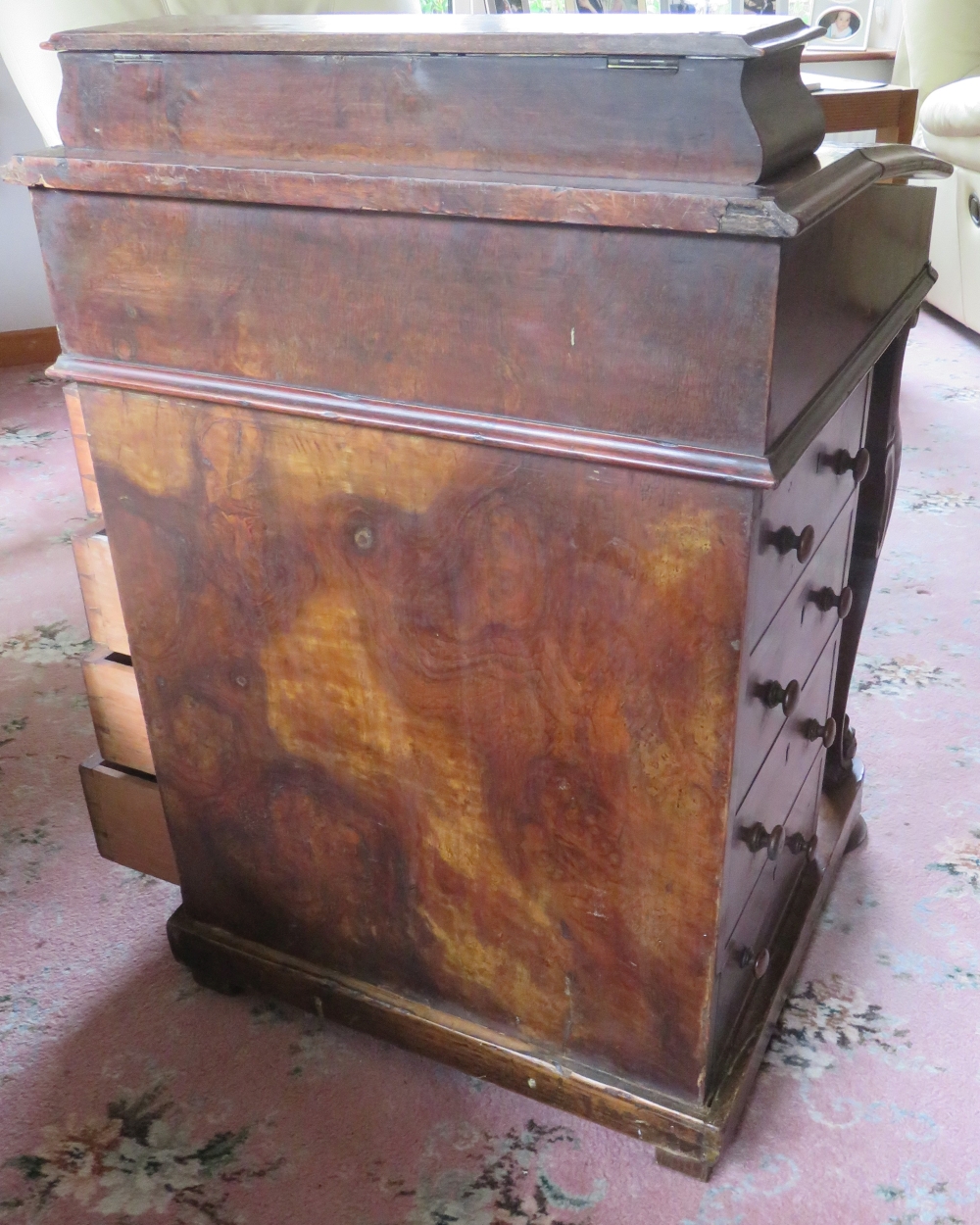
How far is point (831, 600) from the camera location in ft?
3.12

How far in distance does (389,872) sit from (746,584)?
425mm

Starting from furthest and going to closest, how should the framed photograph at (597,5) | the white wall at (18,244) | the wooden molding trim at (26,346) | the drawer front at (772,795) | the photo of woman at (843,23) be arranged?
the photo of woman at (843,23) → the framed photograph at (597,5) → the wooden molding trim at (26,346) → the white wall at (18,244) → the drawer front at (772,795)

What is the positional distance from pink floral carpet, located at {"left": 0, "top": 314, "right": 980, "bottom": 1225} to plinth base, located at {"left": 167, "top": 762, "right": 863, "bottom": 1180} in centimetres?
3

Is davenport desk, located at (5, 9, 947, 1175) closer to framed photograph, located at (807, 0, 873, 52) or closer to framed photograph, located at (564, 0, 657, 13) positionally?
framed photograph, located at (564, 0, 657, 13)

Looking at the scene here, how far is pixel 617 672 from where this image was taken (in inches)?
30.1

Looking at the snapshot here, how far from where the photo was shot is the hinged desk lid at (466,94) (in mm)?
603

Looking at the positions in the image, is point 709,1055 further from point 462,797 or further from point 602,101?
point 602,101

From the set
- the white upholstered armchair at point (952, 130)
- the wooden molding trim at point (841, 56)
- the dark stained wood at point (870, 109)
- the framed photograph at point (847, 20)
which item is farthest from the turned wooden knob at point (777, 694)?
the framed photograph at point (847, 20)

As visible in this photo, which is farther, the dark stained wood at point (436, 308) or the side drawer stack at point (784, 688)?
the side drawer stack at point (784, 688)

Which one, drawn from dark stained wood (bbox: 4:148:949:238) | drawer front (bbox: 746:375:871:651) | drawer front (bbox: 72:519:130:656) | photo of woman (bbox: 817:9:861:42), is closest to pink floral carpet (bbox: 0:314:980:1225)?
drawer front (bbox: 72:519:130:656)

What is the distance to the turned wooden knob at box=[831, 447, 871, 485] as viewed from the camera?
0.90m

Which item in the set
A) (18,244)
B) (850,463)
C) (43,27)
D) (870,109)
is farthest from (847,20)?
(850,463)

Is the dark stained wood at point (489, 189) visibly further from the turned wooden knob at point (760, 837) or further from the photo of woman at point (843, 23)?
the photo of woman at point (843, 23)

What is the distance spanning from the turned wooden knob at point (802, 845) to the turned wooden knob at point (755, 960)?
0.12m
